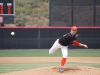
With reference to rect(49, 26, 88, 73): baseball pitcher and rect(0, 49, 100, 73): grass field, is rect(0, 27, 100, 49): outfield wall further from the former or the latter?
rect(49, 26, 88, 73): baseball pitcher

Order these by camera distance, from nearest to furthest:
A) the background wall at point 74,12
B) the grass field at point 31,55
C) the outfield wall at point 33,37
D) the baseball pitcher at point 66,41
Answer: the baseball pitcher at point 66,41 → the grass field at point 31,55 → the outfield wall at point 33,37 → the background wall at point 74,12

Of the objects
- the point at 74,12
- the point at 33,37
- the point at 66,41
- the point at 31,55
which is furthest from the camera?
the point at 74,12

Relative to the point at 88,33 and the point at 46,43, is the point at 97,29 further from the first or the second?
the point at 46,43

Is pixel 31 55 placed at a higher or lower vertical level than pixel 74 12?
lower

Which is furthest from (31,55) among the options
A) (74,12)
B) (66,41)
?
(66,41)

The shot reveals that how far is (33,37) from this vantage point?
21219 millimetres

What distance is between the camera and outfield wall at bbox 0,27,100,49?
834 inches

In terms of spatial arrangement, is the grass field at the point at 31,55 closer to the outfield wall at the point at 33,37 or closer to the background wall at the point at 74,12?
the outfield wall at the point at 33,37

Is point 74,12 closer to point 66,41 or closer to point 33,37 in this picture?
point 33,37

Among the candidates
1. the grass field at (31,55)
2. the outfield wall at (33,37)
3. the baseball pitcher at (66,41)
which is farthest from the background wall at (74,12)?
the baseball pitcher at (66,41)

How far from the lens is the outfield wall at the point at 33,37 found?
21188 millimetres

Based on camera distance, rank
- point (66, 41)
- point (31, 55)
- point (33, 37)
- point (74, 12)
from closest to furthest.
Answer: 1. point (66, 41)
2. point (31, 55)
3. point (33, 37)
4. point (74, 12)

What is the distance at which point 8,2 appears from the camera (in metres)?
20.5

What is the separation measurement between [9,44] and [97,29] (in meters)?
5.83
